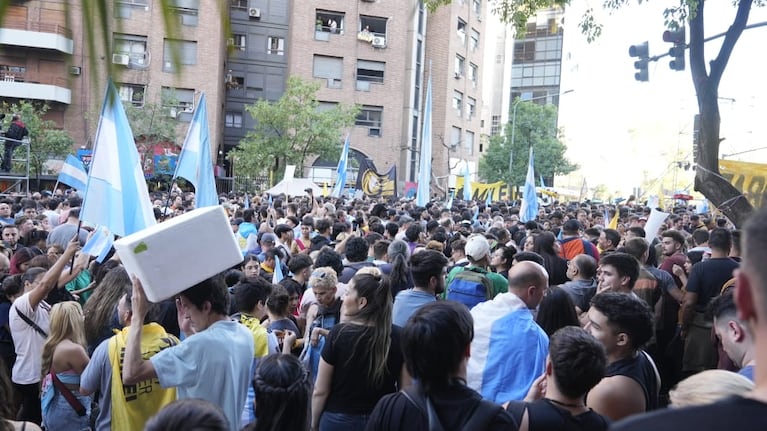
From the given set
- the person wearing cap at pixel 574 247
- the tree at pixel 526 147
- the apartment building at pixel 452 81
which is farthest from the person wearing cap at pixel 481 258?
the tree at pixel 526 147

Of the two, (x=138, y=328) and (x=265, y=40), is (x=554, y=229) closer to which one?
(x=138, y=328)

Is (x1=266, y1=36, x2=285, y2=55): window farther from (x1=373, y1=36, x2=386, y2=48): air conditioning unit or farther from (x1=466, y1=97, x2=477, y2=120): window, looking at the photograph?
(x1=466, y1=97, x2=477, y2=120): window

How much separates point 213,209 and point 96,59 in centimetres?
233

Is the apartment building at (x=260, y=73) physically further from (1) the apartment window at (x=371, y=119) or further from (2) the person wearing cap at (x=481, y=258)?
(2) the person wearing cap at (x=481, y=258)

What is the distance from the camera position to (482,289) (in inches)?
223

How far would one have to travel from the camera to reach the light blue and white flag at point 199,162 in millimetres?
8320

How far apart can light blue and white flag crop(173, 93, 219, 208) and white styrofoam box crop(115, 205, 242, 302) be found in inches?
199

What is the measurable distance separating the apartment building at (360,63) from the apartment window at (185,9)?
128ft

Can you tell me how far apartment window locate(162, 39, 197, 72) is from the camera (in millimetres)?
1044

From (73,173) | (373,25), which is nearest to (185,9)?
(73,173)

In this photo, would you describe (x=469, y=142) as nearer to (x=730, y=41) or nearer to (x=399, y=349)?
(x=730, y=41)

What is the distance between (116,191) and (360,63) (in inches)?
1463

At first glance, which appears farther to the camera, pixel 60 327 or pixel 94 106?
pixel 60 327

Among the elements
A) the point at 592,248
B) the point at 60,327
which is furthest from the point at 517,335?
the point at 592,248
